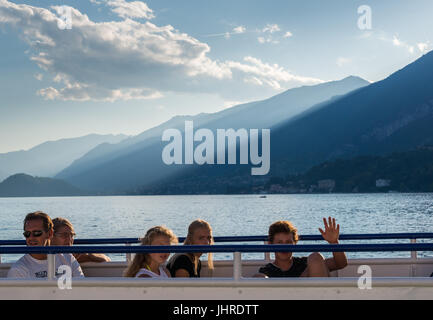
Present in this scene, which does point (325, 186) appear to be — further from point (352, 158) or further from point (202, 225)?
point (202, 225)

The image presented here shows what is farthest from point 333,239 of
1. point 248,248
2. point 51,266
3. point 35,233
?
point 35,233

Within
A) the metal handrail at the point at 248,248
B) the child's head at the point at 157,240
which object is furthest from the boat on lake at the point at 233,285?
the child's head at the point at 157,240

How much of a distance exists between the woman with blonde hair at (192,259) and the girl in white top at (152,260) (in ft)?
0.37

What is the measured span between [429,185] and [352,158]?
26914mm

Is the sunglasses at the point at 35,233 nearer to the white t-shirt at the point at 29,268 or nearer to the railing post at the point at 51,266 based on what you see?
the white t-shirt at the point at 29,268

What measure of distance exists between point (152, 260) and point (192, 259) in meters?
0.45

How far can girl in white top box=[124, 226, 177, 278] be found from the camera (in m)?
4.29

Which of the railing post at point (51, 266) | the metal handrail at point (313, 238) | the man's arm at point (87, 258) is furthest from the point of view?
the man's arm at point (87, 258)

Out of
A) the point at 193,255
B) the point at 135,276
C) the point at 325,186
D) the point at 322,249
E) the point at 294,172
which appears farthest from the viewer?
the point at 294,172

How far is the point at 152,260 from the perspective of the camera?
4.40 meters

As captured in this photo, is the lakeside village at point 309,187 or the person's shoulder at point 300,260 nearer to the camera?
the person's shoulder at point 300,260

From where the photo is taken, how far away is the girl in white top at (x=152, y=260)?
14.1 feet
